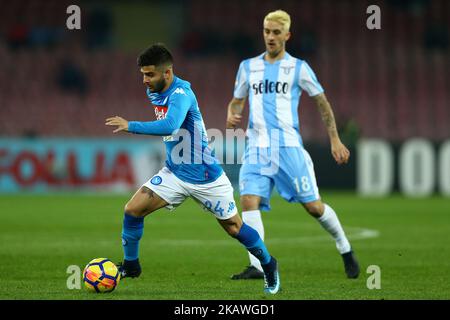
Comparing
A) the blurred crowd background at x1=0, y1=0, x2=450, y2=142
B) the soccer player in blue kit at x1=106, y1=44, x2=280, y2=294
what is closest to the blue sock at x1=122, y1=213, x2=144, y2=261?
the soccer player in blue kit at x1=106, y1=44, x2=280, y2=294

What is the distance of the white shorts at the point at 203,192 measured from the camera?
25.6 feet

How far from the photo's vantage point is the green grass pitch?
7.82 metres

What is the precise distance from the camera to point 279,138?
30.2 feet

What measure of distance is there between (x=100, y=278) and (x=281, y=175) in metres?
2.34

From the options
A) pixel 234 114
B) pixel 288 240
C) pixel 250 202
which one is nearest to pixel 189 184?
pixel 250 202

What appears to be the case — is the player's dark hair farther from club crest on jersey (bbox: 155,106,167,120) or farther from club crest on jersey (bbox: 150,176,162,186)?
club crest on jersey (bbox: 150,176,162,186)

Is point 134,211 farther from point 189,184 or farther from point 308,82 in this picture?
point 308,82

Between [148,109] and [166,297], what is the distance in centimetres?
1997

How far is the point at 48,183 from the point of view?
22.3 metres

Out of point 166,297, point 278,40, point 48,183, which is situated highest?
point 278,40

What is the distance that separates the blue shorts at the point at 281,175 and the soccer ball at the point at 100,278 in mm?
1921

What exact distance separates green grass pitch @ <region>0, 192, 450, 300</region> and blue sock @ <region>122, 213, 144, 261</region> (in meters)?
0.28
